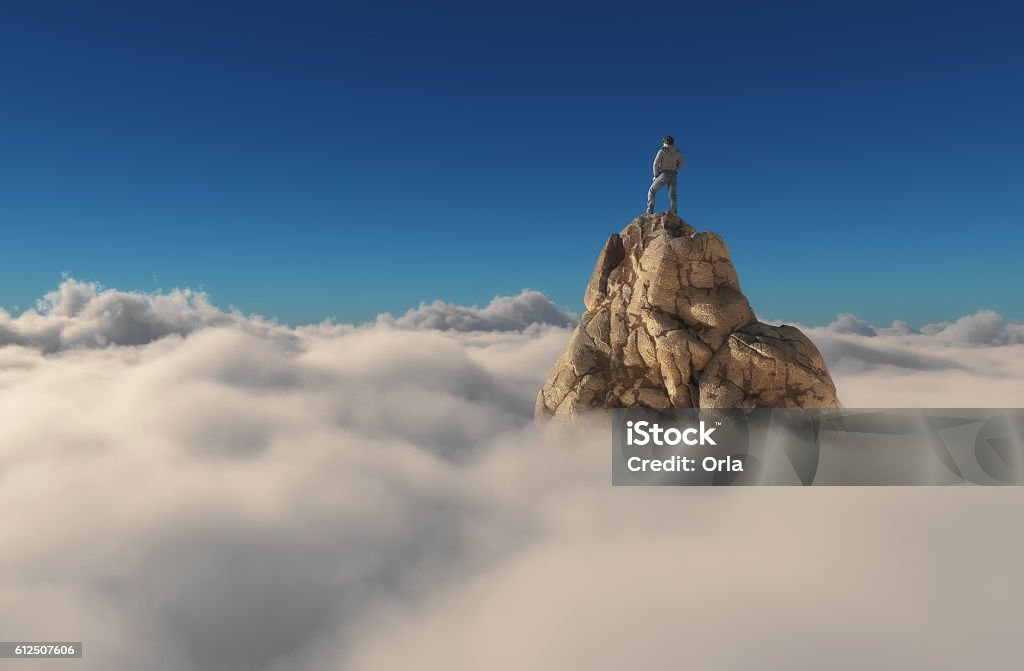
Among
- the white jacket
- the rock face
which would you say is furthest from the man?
the rock face

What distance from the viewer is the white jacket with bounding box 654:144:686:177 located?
80.3 ft

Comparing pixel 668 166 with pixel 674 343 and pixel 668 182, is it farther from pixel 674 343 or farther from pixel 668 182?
pixel 674 343

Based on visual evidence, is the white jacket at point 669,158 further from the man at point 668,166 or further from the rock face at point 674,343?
the rock face at point 674,343

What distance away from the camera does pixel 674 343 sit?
75.5 feet

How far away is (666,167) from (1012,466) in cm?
1969

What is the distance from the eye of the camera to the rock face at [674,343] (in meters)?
21.4

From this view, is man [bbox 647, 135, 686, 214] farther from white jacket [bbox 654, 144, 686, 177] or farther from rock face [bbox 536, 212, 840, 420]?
rock face [bbox 536, 212, 840, 420]

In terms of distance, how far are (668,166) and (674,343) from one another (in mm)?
9483

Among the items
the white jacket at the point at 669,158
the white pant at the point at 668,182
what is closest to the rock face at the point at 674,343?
the white pant at the point at 668,182

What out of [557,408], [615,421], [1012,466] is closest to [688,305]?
[615,421]

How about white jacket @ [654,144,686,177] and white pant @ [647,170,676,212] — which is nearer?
white jacket @ [654,144,686,177]

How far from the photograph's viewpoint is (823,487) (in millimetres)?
19547

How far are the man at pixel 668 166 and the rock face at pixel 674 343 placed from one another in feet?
4.54

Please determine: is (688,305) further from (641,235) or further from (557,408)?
(557,408)
